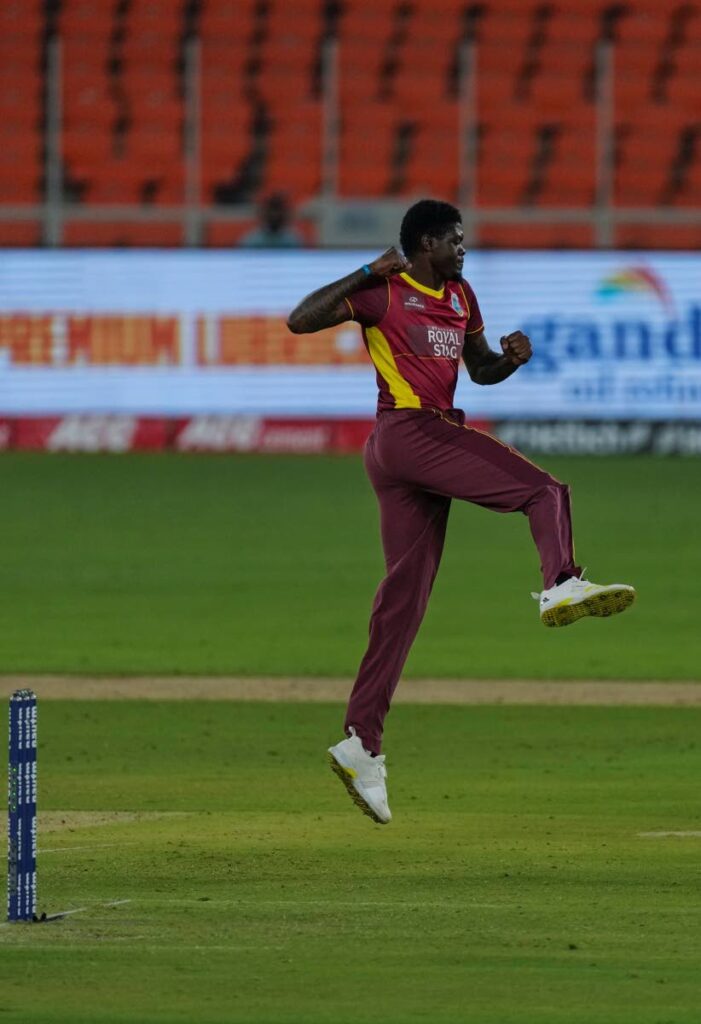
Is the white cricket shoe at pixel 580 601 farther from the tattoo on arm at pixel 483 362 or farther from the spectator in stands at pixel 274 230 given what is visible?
the spectator in stands at pixel 274 230

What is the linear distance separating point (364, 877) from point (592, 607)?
124 centimetres

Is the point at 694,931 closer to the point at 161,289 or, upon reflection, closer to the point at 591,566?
the point at 591,566

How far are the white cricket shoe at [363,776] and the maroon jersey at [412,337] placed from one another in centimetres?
127

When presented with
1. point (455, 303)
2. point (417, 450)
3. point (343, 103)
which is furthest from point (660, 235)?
point (417, 450)

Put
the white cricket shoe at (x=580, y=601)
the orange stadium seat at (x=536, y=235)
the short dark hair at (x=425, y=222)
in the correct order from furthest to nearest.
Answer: the orange stadium seat at (x=536, y=235), the short dark hair at (x=425, y=222), the white cricket shoe at (x=580, y=601)

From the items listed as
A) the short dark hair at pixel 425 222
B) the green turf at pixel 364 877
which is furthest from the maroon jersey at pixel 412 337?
the green turf at pixel 364 877

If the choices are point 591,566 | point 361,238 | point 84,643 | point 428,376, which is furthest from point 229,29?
point 428,376

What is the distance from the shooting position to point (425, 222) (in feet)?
28.2

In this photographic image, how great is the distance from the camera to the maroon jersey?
8594 mm

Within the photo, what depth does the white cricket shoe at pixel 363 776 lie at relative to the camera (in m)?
8.73

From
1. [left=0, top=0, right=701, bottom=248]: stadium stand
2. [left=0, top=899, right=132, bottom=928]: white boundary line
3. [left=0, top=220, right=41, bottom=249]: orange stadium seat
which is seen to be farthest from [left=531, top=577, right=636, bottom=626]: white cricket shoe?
[left=0, top=0, right=701, bottom=248]: stadium stand

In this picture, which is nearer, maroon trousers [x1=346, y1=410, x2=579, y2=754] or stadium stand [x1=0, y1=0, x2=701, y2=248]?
maroon trousers [x1=346, y1=410, x2=579, y2=754]

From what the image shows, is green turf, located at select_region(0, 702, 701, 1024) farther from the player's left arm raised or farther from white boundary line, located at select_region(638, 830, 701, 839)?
the player's left arm raised

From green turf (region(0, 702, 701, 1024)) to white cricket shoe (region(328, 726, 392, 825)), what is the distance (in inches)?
7.3
